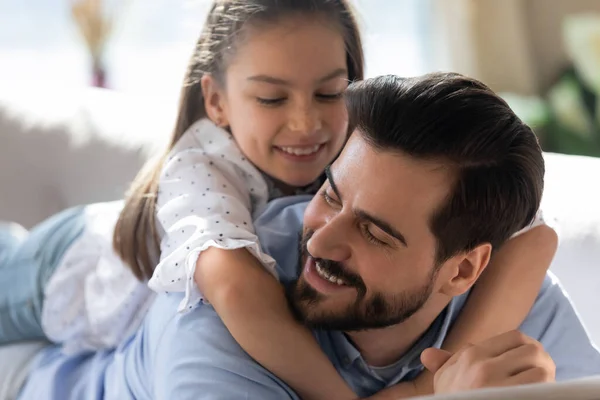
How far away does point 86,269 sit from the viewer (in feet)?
5.05

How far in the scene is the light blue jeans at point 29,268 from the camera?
1.52 meters

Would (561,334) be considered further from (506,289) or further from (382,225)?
(382,225)

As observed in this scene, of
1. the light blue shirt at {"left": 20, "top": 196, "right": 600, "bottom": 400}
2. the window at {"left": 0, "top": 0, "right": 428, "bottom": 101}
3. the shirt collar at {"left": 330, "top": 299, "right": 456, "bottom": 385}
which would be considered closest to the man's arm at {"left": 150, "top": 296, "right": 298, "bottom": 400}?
the light blue shirt at {"left": 20, "top": 196, "right": 600, "bottom": 400}

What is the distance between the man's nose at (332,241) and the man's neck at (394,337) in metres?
0.17

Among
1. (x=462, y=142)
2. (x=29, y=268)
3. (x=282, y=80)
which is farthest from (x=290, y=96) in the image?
(x=29, y=268)

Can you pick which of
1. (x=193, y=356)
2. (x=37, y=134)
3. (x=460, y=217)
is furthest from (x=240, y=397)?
(x=37, y=134)

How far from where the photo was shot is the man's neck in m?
1.13

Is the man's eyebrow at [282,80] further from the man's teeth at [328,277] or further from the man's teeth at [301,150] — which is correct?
the man's teeth at [328,277]

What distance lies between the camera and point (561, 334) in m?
1.20

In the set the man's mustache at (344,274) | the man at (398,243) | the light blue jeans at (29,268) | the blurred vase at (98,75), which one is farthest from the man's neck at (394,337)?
the blurred vase at (98,75)

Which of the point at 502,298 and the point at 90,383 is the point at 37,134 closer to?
the point at 90,383

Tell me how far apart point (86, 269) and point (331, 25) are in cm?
65

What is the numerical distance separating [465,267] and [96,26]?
194cm

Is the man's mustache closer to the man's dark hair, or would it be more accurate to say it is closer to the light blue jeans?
the man's dark hair
